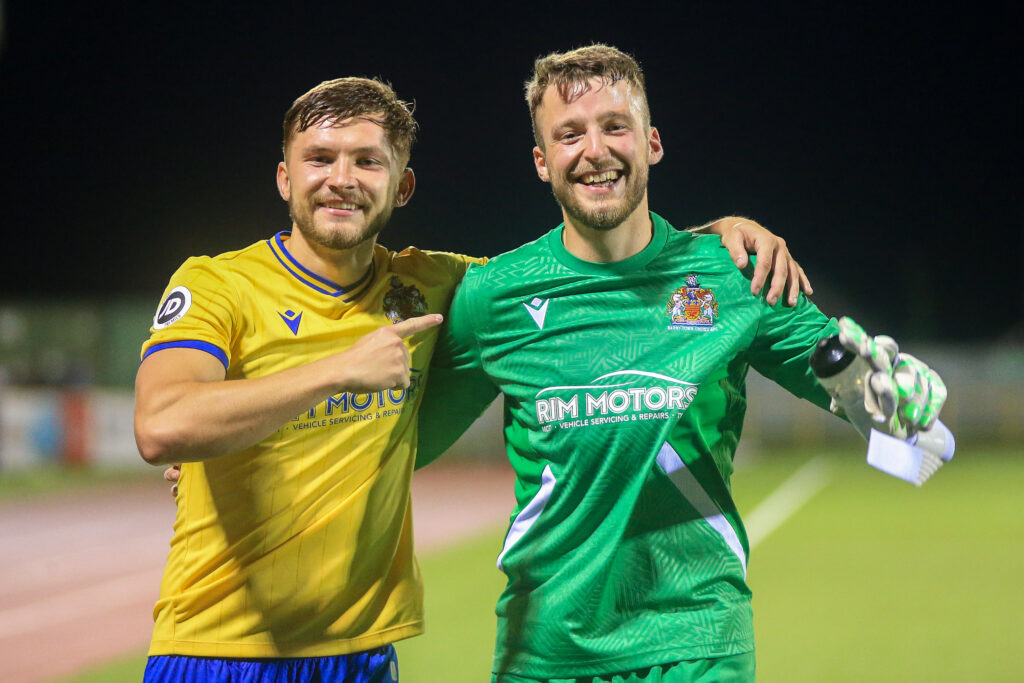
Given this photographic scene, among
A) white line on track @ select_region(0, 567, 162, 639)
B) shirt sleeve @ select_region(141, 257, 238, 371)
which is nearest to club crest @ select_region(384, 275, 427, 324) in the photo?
shirt sleeve @ select_region(141, 257, 238, 371)

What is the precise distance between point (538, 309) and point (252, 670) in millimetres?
1340

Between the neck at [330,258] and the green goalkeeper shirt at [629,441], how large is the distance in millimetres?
430

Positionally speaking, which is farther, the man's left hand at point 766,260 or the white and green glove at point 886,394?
the man's left hand at point 766,260

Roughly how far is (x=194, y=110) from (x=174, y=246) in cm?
350

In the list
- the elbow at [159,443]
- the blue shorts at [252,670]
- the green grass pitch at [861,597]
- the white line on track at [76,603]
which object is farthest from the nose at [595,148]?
the white line on track at [76,603]

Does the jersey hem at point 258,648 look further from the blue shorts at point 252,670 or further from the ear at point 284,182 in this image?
the ear at point 284,182

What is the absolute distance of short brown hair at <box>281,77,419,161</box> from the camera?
3342mm

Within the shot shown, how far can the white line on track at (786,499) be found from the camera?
13.5 m

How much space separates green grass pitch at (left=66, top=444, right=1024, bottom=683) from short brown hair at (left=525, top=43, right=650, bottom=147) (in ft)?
14.5

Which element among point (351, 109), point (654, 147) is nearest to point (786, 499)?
point (654, 147)

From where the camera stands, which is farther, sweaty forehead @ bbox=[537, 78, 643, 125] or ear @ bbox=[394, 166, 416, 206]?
ear @ bbox=[394, 166, 416, 206]

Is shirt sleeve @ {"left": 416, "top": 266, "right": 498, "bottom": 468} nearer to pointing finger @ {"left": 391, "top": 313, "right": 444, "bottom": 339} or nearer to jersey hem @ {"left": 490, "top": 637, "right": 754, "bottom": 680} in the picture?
pointing finger @ {"left": 391, "top": 313, "right": 444, "bottom": 339}

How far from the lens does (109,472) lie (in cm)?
1830

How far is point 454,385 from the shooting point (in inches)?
145
